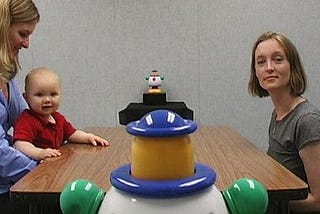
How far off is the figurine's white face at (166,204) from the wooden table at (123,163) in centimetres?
37

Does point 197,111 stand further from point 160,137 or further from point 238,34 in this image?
point 160,137

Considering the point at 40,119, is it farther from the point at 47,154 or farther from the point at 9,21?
the point at 9,21

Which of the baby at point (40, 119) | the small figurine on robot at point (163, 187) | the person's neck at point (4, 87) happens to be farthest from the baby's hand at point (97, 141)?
the small figurine on robot at point (163, 187)

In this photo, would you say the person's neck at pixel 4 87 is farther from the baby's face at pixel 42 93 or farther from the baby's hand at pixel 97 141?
the baby's hand at pixel 97 141

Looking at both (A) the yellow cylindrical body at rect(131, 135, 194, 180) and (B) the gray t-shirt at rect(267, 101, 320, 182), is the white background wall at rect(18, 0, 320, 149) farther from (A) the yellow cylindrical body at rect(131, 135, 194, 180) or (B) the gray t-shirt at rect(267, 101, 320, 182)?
(A) the yellow cylindrical body at rect(131, 135, 194, 180)

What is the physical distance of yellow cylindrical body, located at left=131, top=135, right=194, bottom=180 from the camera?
0.67m

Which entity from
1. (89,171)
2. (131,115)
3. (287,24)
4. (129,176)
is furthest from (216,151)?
(287,24)

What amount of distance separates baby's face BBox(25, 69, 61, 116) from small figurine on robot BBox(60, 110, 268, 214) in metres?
1.03

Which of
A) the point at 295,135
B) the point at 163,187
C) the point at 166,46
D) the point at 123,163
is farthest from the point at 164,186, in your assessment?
the point at 166,46

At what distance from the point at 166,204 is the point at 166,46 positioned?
9.61 ft

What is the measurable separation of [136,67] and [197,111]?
56cm

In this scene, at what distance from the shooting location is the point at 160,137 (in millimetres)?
668

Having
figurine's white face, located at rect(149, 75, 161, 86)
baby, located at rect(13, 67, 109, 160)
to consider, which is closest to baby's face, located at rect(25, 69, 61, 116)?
baby, located at rect(13, 67, 109, 160)

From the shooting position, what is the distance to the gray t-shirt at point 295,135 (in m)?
1.60
